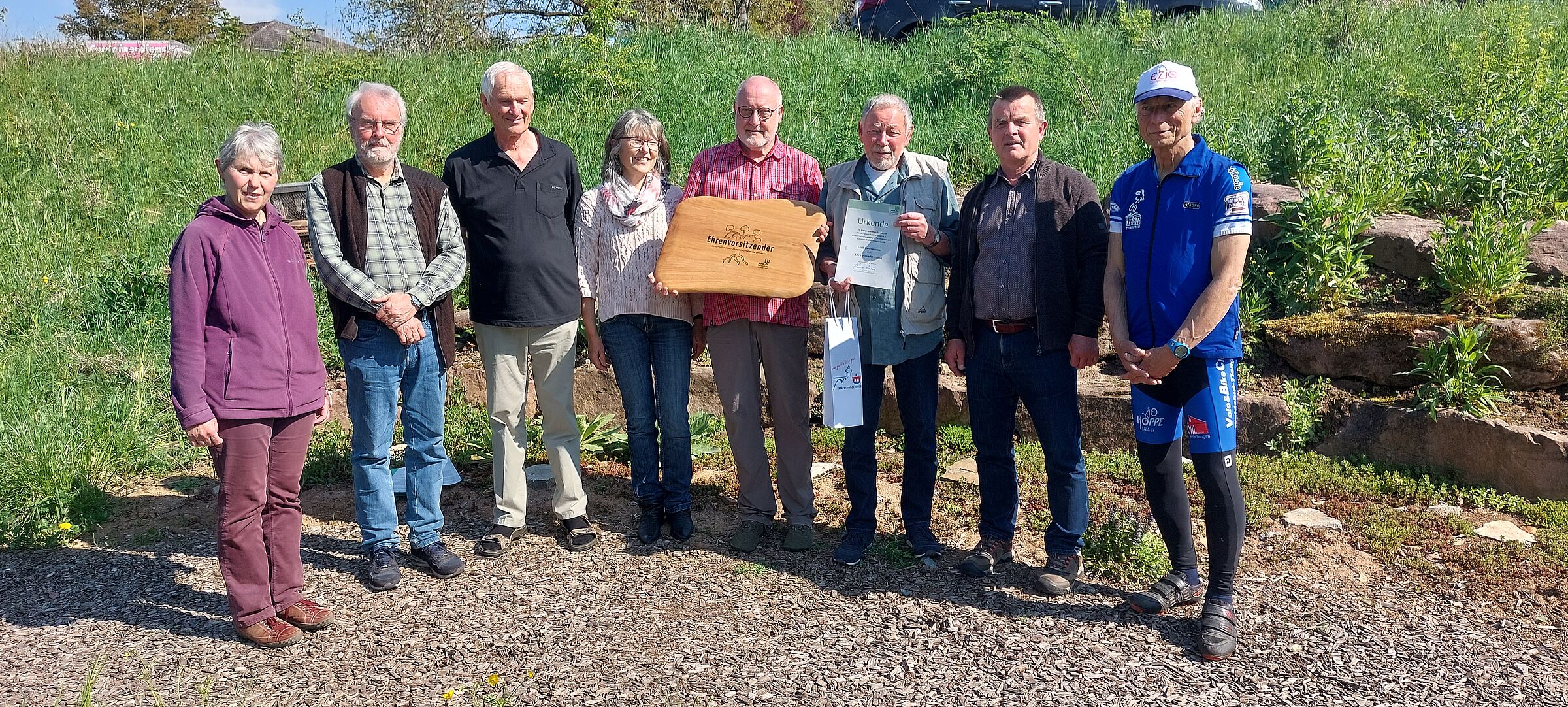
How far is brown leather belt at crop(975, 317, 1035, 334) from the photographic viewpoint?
4145 millimetres

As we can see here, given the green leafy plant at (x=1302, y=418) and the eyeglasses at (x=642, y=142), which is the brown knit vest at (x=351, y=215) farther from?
the green leafy plant at (x=1302, y=418)

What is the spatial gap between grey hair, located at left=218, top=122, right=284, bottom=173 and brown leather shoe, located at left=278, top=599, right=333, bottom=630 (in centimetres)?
168

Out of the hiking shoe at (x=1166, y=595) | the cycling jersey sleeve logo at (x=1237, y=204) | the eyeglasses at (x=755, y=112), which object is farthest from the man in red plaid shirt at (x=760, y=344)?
the cycling jersey sleeve logo at (x=1237, y=204)

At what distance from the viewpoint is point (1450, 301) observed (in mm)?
5590

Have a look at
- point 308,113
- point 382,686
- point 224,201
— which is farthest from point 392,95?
point 308,113

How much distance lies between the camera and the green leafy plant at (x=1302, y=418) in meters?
5.58

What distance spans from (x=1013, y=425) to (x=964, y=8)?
881 centimetres

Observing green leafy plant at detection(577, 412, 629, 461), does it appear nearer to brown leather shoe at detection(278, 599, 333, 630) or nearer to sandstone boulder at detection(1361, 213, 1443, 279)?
brown leather shoe at detection(278, 599, 333, 630)

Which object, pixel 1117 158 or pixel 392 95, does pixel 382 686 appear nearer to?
pixel 392 95

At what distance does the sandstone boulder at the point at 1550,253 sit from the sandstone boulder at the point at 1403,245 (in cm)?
48

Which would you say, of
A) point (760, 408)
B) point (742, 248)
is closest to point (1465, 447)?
point (760, 408)

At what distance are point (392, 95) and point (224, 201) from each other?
790 mm

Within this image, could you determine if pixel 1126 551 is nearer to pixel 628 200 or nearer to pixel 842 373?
pixel 842 373

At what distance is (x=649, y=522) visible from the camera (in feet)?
16.4
